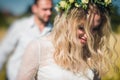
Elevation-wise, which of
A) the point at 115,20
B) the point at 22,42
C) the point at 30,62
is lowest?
the point at 115,20

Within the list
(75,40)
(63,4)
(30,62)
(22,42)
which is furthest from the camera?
(22,42)

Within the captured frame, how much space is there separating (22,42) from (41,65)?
35 centimetres

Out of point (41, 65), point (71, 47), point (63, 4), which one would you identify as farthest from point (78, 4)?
point (41, 65)

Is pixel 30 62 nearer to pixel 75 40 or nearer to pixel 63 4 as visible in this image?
pixel 75 40

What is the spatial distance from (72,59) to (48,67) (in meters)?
0.14

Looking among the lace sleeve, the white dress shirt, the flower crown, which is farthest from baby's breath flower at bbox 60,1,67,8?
the lace sleeve

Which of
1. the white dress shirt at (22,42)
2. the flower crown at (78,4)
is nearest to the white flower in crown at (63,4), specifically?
the flower crown at (78,4)

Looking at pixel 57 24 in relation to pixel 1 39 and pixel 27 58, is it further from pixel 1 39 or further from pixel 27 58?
pixel 1 39

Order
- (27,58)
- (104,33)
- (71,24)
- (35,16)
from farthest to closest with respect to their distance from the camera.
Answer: (35,16), (104,33), (71,24), (27,58)

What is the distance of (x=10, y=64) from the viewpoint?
1.84 meters

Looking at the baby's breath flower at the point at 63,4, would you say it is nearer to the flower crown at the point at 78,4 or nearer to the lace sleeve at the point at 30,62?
the flower crown at the point at 78,4

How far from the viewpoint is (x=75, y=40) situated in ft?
5.15

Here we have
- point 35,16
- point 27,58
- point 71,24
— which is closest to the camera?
point 27,58

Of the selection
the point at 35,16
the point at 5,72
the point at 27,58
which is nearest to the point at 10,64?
the point at 5,72
